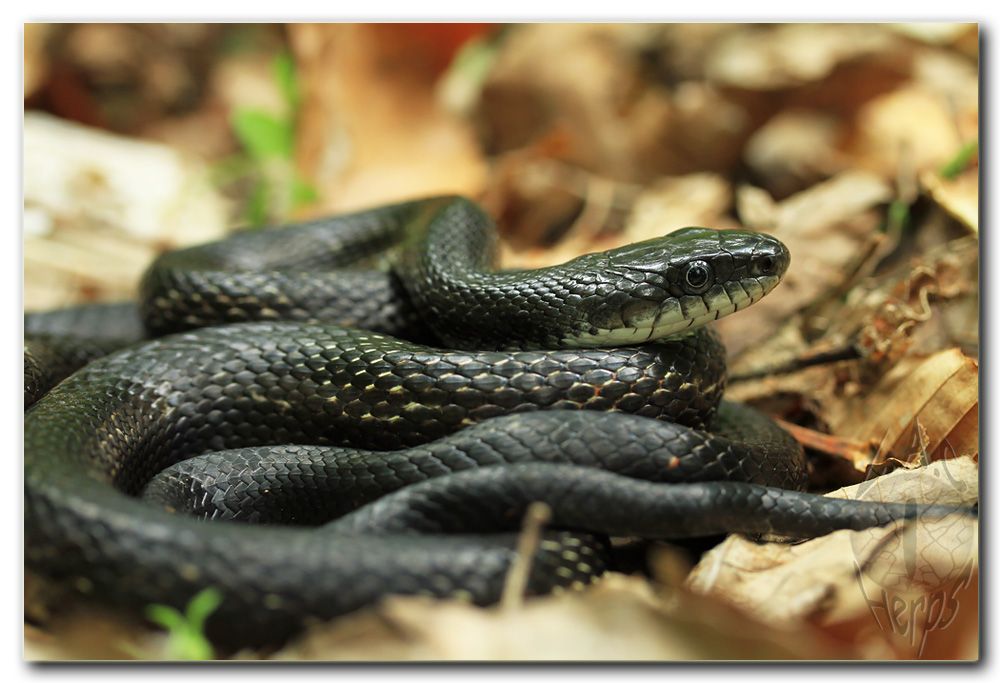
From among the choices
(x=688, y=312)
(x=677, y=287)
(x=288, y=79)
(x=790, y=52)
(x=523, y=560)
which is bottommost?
(x=523, y=560)

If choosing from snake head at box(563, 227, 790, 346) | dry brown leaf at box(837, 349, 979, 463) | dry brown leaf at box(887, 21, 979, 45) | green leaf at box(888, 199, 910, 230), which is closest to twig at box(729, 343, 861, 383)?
dry brown leaf at box(837, 349, 979, 463)

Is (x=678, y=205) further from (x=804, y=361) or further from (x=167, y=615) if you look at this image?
(x=167, y=615)

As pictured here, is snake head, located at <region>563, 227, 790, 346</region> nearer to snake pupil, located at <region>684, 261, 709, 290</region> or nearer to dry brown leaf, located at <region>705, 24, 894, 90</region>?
snake pupil, located at <region>684, 261, 709, 290</region>

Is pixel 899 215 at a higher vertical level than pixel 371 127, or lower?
lower

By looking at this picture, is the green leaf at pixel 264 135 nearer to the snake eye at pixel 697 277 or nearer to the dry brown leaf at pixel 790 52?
the dry brown leaf at pixel 790 52

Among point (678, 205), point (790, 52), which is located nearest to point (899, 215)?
point (678, 205)
